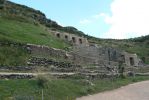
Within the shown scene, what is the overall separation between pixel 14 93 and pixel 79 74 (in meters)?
9.89

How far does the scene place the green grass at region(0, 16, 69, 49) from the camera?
3759 centimetres

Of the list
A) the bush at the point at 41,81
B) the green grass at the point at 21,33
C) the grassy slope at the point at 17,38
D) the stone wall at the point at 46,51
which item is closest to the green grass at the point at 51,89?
the bush at the point at 41,81

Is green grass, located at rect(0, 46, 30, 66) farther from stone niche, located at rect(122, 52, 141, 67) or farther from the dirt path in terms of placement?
stone niche, located at rect(122, 52, 141, 67)

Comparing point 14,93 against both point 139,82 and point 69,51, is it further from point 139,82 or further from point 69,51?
point 69,51

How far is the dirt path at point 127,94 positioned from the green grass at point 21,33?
1043cm

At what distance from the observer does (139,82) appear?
3566cm

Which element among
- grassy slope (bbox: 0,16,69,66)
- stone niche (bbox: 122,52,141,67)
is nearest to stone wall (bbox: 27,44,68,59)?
grassy slope (bbox: 0,16,69,66)

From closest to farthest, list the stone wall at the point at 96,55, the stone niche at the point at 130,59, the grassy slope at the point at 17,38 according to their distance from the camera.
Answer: the grassy slope at the point at 17,38 < the stone wall at the point at 96,55 < the stone niche at the point at 130,59

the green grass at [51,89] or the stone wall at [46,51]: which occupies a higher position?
the stone wall at [46,51]

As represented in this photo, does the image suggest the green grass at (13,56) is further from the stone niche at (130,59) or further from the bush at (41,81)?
the stone niche at (130,59)

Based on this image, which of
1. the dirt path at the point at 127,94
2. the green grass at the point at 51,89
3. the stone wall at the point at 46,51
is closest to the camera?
the green grass at the point at 51,89

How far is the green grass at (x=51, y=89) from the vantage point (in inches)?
890

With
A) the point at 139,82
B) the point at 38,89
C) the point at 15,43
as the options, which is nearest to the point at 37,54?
the point at 15,43

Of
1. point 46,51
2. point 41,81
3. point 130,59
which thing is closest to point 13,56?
point 46,51
